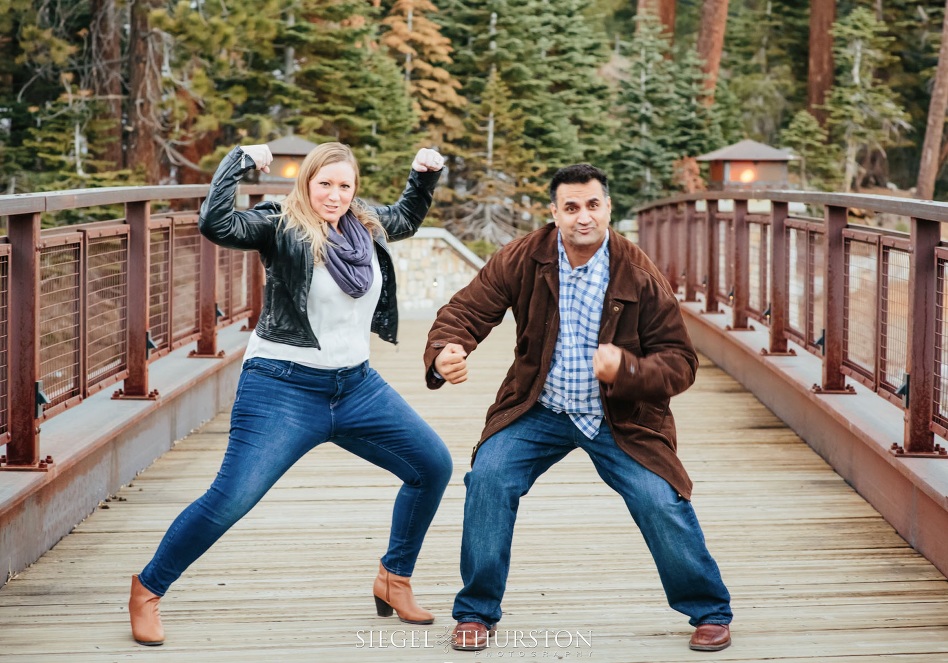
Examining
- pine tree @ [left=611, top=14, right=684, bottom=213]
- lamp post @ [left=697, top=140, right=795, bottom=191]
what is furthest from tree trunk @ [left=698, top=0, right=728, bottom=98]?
lamp post @ [left=697, top=140, right=795, bottom=191]

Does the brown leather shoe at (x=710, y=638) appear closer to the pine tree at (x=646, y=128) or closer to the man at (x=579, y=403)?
the man at (x=579, y=403)

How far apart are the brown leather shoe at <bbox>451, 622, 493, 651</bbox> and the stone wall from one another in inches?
546

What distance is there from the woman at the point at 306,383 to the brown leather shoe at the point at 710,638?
819 mm

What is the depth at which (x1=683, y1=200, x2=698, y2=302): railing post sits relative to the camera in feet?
37.8

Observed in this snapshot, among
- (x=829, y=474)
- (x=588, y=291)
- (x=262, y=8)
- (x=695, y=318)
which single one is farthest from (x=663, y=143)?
(x=588, y=291)

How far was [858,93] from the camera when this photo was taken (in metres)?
30.0

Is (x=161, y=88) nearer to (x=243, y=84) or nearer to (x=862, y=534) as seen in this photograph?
(x=243, y=84)

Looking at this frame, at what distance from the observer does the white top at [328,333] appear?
13.2ft

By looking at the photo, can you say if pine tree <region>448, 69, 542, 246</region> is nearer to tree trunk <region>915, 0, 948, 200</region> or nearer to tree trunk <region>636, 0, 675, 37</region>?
tree trunk <region>636, 0, 675, 37</region>

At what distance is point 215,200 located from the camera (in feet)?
12.8

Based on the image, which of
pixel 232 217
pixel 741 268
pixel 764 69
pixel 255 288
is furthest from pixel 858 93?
pixel 232 217

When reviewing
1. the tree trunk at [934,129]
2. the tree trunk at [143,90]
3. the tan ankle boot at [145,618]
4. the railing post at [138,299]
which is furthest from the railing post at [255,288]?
the tree trunk at [934,129]

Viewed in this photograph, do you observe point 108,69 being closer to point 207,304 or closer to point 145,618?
point 207,304

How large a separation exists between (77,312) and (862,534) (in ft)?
10.5
